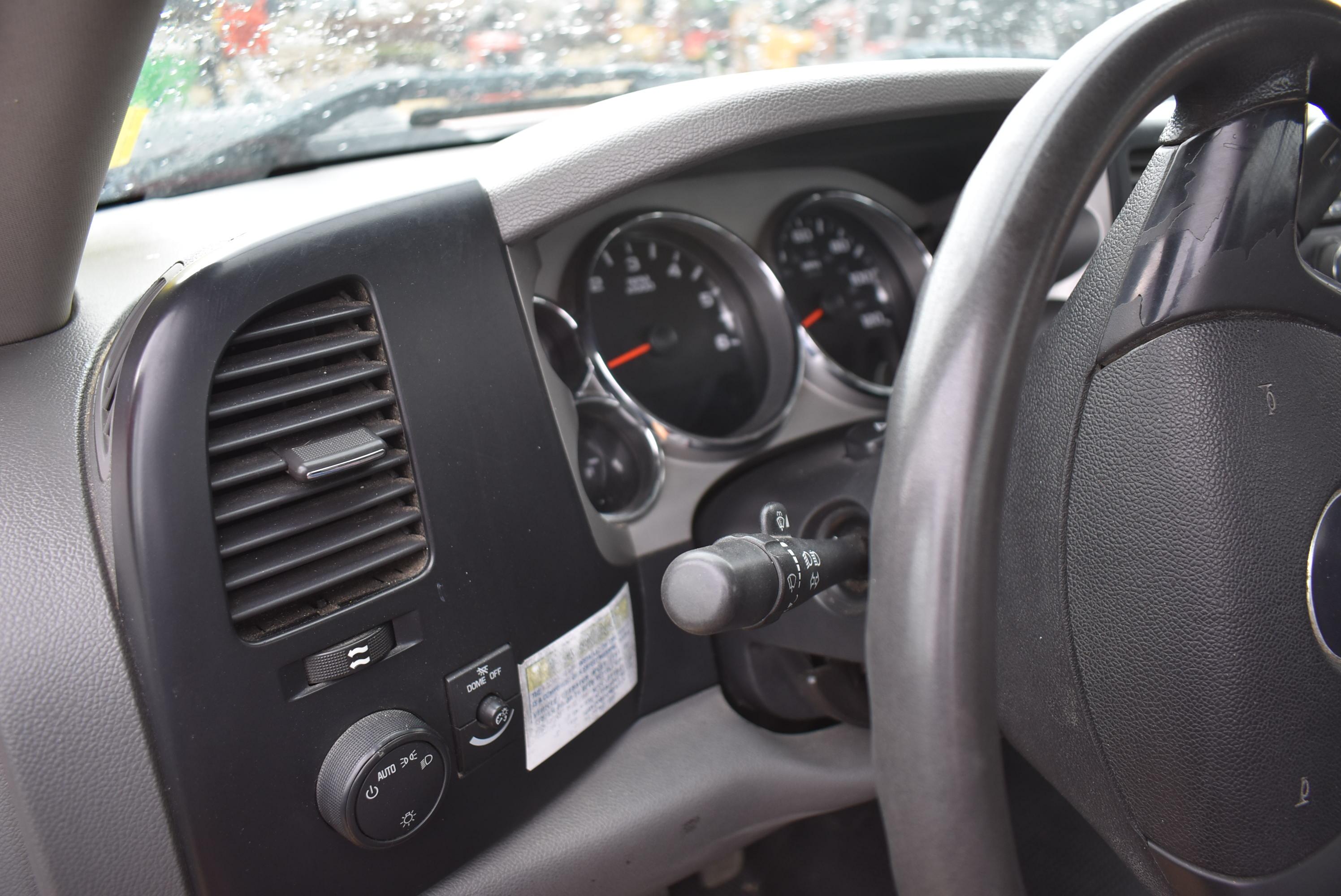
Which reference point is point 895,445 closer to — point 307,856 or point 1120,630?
point 1120,630

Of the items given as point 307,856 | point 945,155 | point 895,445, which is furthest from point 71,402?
point 945,155

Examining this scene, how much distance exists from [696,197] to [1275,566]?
2.77ft

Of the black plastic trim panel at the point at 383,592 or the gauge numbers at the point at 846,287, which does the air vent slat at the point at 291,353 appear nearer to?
the black plastic trim panel at the point at 383,592

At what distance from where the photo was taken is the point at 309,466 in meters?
0.80

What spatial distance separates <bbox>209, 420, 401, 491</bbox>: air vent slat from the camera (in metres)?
0.78

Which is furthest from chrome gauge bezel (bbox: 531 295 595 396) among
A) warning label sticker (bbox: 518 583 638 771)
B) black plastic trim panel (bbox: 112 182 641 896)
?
warning label sticker (bbox: 518 583 638 771)

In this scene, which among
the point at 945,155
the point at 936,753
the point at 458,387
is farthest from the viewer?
the point at 945,155

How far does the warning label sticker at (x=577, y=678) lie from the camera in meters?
0.99

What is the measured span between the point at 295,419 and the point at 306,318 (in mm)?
88

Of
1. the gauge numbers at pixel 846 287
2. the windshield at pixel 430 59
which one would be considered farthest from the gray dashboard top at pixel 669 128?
the gauge numbers at pixel 846 287

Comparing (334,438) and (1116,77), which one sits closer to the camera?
(1116,77)

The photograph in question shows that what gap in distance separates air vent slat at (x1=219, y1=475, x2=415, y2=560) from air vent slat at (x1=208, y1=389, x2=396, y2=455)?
61 millimetres

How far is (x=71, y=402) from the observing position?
2.66 ft

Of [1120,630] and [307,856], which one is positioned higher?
[1120,630]
